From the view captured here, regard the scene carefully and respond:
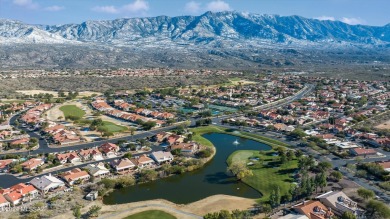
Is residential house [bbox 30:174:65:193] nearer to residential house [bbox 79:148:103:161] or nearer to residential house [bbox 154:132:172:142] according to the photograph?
residential house [bbox 79:148:103:161]

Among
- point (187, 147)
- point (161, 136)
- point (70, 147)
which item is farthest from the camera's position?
point (161, 136)

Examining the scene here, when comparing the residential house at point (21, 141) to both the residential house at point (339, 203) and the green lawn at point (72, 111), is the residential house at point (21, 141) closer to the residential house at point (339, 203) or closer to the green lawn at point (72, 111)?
the green lawn at point (72, 111)

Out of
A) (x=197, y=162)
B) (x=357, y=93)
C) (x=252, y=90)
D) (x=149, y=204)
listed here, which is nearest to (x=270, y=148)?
(x=197, y=162)

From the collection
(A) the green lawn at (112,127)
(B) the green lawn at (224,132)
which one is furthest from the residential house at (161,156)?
(A) the green lawn at (112,127)

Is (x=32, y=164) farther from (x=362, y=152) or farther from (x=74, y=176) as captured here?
(x=362, y=152)

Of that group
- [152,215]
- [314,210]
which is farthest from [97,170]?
[314,210]

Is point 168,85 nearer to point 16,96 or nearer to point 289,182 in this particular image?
point 16,96
